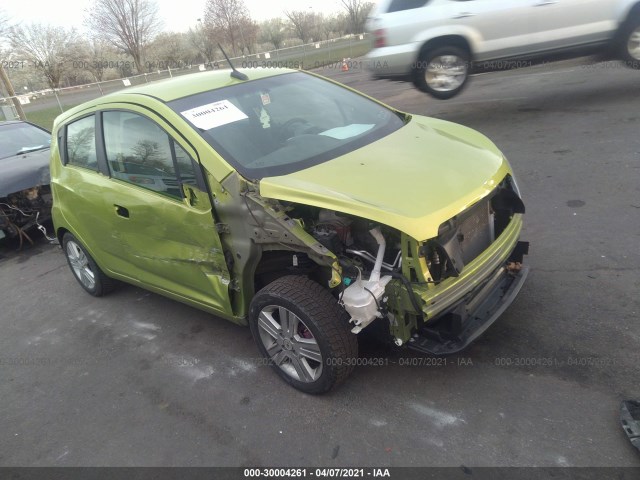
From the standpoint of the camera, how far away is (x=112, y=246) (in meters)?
3.92

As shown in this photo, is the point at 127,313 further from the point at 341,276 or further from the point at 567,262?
the point at 567,262

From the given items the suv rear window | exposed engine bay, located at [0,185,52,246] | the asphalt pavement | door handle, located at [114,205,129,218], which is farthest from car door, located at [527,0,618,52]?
exposed engine bay, located at [0,185,52,246]

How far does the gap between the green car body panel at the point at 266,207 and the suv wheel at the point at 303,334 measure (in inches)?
7.1

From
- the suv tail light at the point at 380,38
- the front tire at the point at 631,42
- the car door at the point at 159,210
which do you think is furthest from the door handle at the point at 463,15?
the car door at the point at 159,210

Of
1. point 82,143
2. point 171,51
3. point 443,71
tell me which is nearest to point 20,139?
point 82,143

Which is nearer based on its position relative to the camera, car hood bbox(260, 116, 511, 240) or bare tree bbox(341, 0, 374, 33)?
car hood bbox(260, 116, 511, 240)

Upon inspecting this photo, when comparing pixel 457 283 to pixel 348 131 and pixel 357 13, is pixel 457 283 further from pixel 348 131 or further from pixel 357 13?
pixel 357 13

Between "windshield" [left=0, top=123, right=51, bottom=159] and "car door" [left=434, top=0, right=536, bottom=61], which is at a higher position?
"car door" [left=434, top=0, right=536, bottom=61]

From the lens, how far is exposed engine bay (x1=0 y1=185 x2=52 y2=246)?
6.11 metres

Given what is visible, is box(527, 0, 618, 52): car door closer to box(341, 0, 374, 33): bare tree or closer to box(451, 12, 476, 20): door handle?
box(451, 12, 476, 20): door handle

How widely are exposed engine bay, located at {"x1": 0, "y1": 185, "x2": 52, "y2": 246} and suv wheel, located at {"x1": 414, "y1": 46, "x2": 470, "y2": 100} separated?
582 centimetres

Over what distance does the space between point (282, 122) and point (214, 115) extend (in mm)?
487

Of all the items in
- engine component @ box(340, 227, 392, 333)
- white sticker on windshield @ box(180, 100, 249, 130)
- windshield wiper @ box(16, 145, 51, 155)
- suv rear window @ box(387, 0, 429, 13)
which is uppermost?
suv rear window @ box(387, 0, 429, 13)

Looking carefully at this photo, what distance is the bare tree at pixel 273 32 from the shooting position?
50294mm
